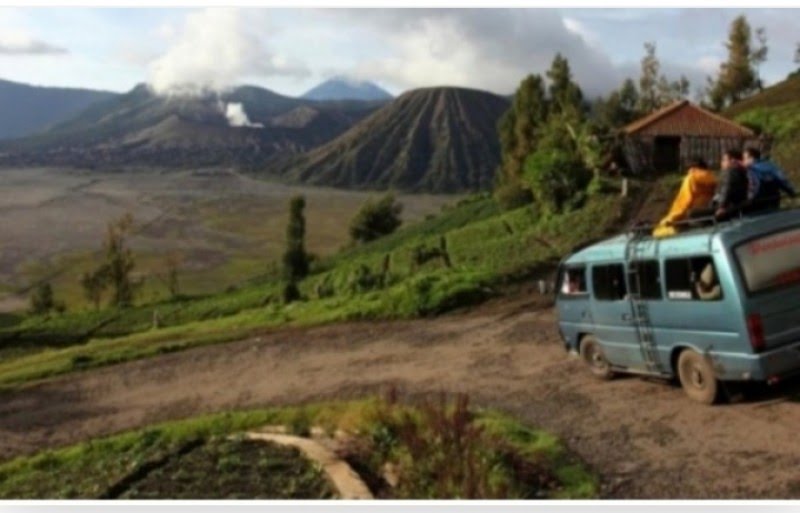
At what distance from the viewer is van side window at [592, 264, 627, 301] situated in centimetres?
1176

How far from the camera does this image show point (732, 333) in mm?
9742

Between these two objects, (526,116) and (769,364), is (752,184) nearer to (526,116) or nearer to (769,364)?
(769,364)

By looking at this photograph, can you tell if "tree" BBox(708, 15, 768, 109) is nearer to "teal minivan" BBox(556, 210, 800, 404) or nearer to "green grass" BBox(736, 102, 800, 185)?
"green grass" BBox(736, 102, 800, 185)

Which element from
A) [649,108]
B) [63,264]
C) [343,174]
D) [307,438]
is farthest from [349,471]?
[343,174]

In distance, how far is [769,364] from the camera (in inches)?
376

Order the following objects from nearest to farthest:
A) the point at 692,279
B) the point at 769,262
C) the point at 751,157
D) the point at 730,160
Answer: the point at 769,262, the point at 692,279, the point at 730,160, the point at 751,157

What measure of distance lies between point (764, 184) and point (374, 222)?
53011mm

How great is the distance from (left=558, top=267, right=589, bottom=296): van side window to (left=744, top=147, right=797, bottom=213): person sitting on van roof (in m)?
2.61

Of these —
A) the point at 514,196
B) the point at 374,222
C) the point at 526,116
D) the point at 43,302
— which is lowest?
the point at 43,302

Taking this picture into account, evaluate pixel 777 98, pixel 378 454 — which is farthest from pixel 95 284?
pixel 378 454

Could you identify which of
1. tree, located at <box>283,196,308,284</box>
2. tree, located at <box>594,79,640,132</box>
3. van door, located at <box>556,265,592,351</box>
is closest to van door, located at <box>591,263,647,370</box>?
van door, located at <box>556,265,592,351</box>

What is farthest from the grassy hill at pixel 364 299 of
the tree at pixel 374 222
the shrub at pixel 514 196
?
the tree at pixel 374 222

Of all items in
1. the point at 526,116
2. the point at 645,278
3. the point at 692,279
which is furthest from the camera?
the point at 526,116

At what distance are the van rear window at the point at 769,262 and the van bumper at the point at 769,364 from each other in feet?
2.19
